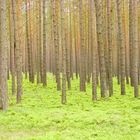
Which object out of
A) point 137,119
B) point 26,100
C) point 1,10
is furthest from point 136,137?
point 26,100

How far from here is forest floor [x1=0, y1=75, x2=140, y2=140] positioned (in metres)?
8.07

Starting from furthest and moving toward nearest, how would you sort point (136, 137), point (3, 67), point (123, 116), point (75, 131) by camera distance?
1. point (3, 67)
2. point (123, 116)
3. point (75, 131)
4. point (136, 137)

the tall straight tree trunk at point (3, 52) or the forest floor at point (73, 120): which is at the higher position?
the tall straight tree trunk at point (3, 52)

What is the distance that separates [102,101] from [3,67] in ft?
13.7

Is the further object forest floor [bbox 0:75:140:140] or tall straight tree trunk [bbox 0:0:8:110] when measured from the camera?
Answer: tall straight tree trunk [bbox 0:0:8:110]

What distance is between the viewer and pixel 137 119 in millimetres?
9727

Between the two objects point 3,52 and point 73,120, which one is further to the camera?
point 3,52

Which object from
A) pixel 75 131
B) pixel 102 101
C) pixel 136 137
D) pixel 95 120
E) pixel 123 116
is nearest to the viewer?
pixel 136 137

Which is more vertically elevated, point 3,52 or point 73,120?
point 3,52

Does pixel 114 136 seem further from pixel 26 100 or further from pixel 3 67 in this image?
pixel 26 100

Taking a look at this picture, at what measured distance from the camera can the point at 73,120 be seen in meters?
9.65

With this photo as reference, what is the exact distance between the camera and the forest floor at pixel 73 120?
26.5ft

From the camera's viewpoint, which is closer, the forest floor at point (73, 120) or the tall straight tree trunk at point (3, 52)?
the forest floor at point (73, 120)

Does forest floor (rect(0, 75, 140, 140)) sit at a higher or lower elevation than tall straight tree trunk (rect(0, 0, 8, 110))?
lower
